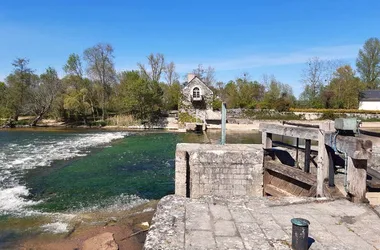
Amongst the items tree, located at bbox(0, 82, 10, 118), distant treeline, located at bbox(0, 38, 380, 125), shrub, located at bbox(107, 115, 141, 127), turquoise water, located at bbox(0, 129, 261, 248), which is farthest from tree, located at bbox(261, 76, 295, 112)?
tree, located at bbox(0, 82, 10, 118)

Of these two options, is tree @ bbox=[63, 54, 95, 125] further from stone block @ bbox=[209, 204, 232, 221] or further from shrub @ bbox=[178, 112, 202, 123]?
stone block @ bbox=[209, 204, 232, 221]

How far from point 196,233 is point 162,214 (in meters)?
0.71

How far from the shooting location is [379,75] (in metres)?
53.3

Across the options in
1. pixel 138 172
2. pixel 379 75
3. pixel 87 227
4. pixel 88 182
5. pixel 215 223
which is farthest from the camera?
pixel 379 75

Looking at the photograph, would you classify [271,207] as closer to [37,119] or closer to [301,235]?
[301,235]

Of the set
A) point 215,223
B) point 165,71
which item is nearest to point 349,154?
point 215,223

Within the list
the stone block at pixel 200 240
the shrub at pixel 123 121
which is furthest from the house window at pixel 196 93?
the stone block at pixel 200 240

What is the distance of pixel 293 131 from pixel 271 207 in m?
2.70

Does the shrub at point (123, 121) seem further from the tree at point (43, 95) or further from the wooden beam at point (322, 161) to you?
the wooden beam at point (322, 161)

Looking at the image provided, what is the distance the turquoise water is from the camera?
26.8ft

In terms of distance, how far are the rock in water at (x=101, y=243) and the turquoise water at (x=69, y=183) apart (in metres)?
1.17

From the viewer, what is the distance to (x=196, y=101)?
38.4 metres

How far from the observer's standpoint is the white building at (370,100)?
46.8 metres

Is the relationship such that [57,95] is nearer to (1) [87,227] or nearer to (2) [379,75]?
(1) [87,227]
